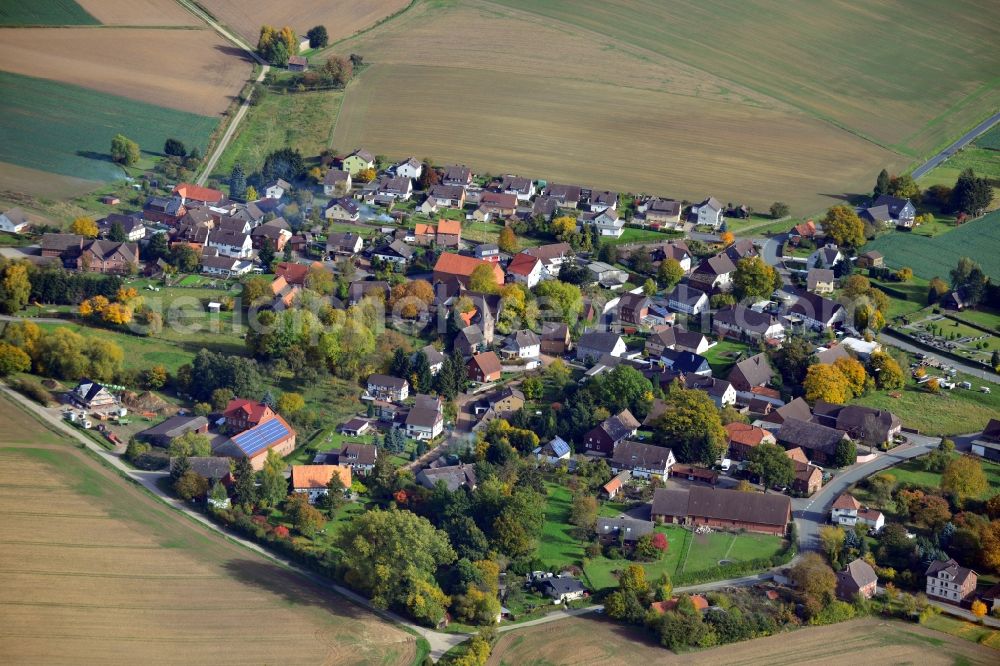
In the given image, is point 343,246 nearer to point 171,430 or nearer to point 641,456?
point 171,430

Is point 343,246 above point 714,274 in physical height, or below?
below

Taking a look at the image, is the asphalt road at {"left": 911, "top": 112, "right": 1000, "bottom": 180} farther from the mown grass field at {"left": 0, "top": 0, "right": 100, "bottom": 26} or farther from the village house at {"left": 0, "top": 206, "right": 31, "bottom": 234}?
the mown grass field at {"left": 0, "top": 0, "right": 100, "bottom": 26}

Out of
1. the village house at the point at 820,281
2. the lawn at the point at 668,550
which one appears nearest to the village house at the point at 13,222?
the lawn at the point at 668,550

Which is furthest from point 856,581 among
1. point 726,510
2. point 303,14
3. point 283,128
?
point 303,14

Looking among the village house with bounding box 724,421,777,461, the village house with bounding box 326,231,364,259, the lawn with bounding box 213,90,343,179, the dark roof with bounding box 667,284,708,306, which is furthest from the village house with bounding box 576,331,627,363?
the lawn with bounding box 213,90,343,179

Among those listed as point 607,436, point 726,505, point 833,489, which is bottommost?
point 726,505

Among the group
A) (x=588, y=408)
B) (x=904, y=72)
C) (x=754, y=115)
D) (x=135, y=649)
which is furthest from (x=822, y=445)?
(x=904, y=72)

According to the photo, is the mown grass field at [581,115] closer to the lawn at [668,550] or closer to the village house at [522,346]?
the village house at [522,346]
